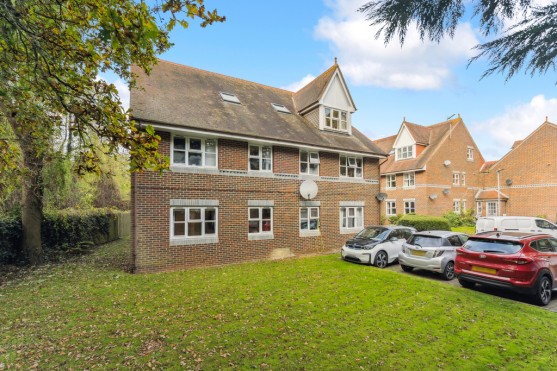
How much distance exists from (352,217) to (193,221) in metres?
9.34

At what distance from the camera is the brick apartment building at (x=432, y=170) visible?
87.2ft

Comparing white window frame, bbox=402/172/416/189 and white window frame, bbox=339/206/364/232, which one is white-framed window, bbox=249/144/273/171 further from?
white window frame, bbox=402/172/416/189

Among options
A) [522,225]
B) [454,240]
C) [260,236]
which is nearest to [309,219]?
[260,236]

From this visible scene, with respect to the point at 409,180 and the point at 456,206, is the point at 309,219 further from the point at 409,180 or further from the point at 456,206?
the point at 456,206

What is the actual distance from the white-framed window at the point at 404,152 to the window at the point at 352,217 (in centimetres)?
1617

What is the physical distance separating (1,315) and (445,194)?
31.7 meters

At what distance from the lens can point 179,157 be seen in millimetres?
11117

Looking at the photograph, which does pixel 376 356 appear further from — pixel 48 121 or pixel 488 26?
pixel 48 121

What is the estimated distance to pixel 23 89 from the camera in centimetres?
464

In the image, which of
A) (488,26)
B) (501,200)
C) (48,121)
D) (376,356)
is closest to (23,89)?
(48,121)

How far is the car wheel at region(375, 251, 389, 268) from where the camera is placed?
1152 centimetres

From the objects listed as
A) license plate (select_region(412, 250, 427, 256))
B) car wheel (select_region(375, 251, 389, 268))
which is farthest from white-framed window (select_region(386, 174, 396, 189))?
license plate (select_region(412, 250, 427, 256))

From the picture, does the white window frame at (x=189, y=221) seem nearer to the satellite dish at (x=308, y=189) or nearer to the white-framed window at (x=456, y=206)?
the satellite dish at (x=308, y=189)

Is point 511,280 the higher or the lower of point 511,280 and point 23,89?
the lower
